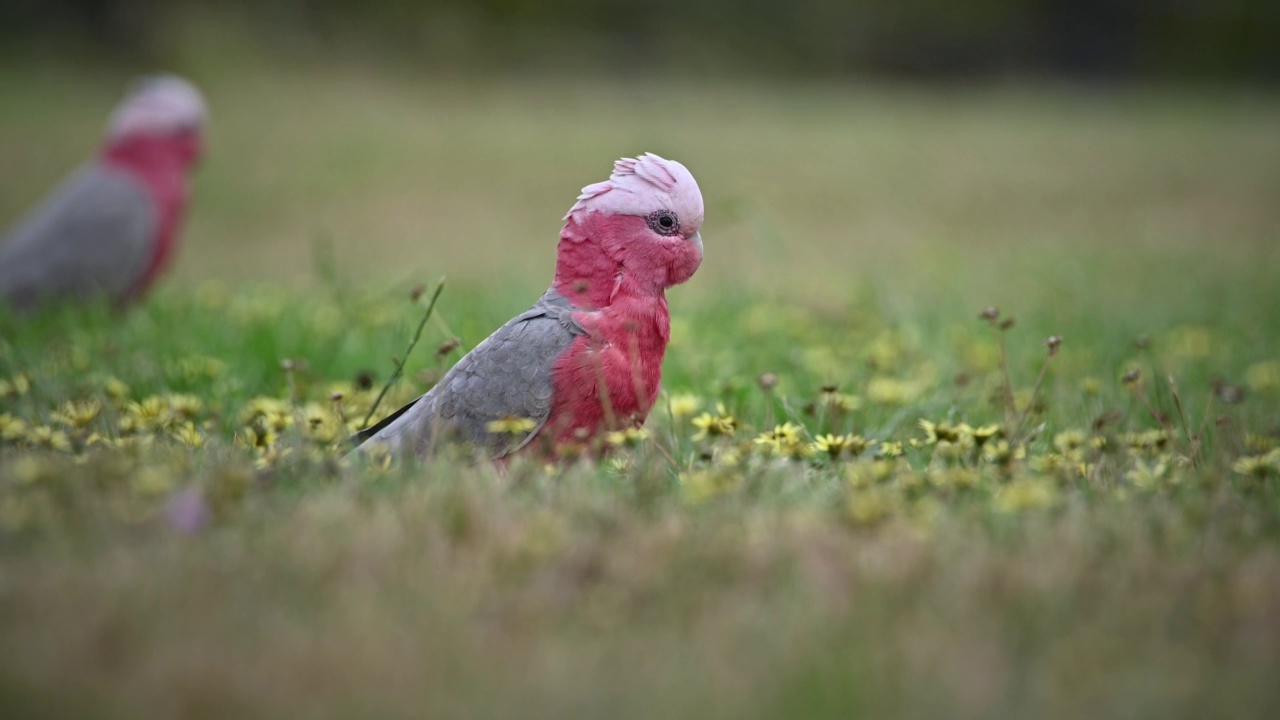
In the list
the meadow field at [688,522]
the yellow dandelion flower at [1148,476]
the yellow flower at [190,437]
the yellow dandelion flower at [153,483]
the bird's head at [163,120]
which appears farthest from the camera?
the bird's head at [163,120]

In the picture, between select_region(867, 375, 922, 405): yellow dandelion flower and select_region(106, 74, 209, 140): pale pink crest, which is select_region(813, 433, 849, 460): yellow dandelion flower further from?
select_region(106, 74, 209, 140): pale pink crest

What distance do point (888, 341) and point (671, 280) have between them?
1.80 m

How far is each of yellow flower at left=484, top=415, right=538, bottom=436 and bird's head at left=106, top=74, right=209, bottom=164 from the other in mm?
3494

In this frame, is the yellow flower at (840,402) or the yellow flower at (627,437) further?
the yellow flower at (840,402)

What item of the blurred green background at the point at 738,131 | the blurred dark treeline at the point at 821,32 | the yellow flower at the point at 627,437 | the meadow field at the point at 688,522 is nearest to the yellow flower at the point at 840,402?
the meadow field at the point at 688,522

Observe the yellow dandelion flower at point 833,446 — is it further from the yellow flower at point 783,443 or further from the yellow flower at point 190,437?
the yellow flower at point 190,437

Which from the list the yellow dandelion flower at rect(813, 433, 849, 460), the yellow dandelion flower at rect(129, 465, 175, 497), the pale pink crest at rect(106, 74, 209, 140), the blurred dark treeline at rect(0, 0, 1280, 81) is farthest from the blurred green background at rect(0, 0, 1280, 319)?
the yellow dandelion flower at rect(129, 465, 175, 497)

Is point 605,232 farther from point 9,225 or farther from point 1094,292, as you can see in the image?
point 9,225

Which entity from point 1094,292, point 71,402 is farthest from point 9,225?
point 1094,292

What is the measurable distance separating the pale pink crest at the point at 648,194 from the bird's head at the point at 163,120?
134 inches

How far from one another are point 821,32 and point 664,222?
17.8 metres

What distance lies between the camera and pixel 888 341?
155 inches

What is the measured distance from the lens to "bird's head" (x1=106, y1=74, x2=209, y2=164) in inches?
193

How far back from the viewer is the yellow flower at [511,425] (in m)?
2.08
